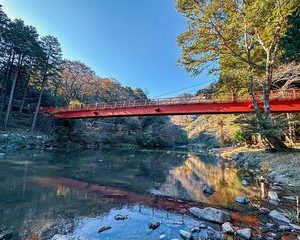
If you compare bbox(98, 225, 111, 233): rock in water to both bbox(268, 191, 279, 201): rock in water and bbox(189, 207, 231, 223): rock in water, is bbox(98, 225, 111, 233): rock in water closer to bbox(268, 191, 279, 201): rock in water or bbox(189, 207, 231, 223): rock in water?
bbox(189, 207, 231, 223): rock in water

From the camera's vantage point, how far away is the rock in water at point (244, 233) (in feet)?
17.0

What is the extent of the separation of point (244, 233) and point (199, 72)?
16.7 meters

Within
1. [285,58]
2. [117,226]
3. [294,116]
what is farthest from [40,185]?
[294,116]

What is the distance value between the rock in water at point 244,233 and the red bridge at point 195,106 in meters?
16.6

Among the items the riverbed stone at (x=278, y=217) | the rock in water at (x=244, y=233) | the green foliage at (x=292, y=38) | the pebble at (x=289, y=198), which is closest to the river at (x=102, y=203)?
the riverbed stone at (x=278, y=217)

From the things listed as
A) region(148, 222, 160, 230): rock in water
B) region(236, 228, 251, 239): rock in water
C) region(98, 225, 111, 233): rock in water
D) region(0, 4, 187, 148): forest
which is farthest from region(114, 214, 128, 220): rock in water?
region(0, 4, 187, 148): forest

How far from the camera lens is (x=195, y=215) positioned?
6.80 meters

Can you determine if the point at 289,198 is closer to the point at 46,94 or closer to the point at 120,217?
the point at 120,217

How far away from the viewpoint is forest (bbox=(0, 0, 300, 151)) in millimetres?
17609

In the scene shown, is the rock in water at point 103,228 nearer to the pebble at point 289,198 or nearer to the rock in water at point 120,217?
the rock in water at point 120,217

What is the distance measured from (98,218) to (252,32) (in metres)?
18.9

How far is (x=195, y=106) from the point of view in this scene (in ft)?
76.7

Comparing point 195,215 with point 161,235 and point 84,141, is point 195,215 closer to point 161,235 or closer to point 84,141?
point 161,235

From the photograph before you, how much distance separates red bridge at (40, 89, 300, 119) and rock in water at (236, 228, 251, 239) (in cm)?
1661
